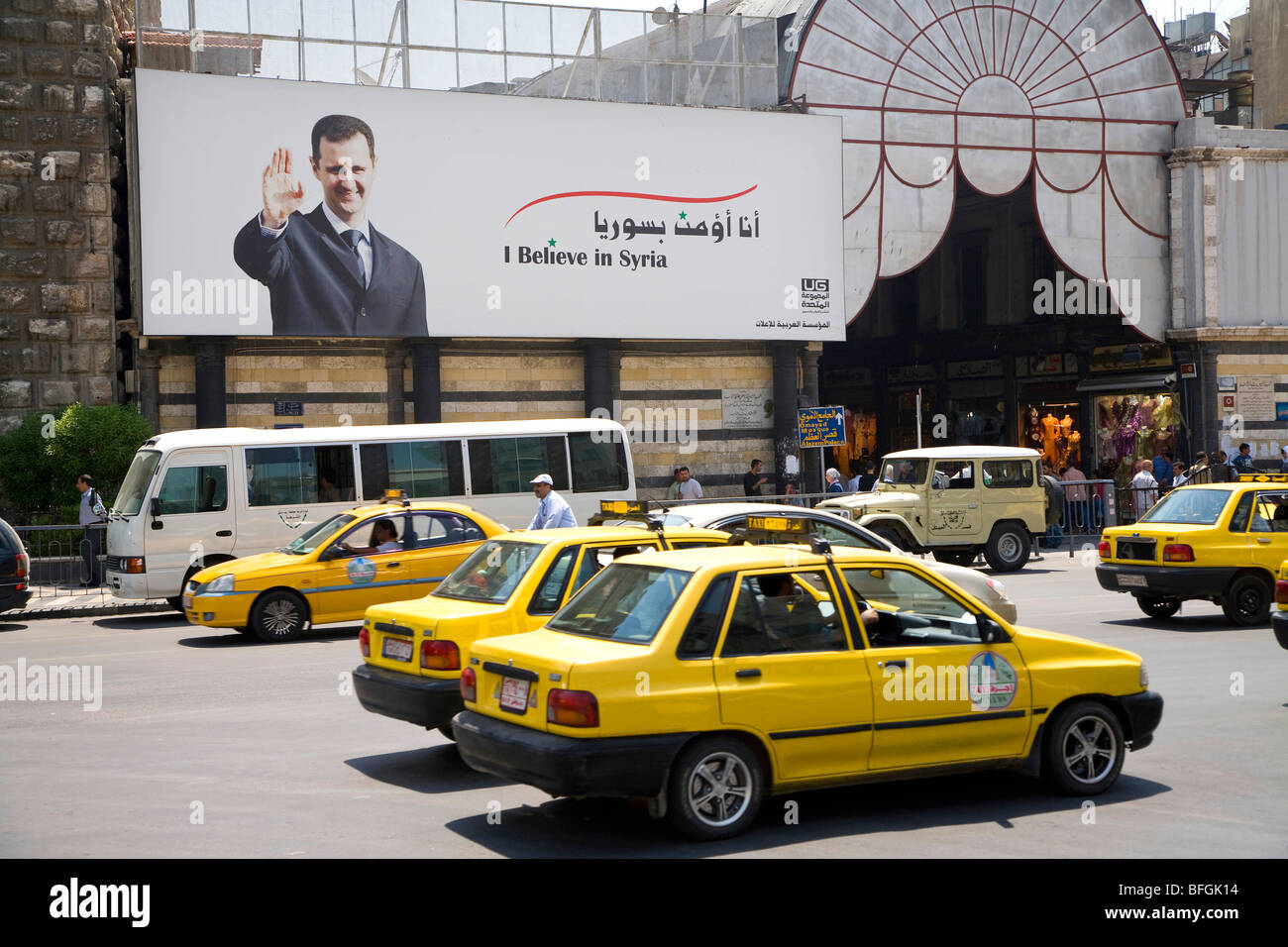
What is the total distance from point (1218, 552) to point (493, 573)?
912 cm

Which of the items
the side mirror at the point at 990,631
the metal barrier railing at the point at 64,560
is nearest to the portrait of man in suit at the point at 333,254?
the metal barrier railing at the point at 64,560

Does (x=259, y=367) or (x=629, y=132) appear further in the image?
(x=629, y=132)

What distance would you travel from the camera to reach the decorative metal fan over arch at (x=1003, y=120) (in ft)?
96.7

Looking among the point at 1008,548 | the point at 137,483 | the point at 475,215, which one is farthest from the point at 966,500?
the point at 137,483

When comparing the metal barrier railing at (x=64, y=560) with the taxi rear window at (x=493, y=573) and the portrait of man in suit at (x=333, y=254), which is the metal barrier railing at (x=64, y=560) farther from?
the taxi rear window at (x=493, y=573)

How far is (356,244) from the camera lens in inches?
1016

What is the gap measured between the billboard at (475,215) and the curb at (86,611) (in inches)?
261

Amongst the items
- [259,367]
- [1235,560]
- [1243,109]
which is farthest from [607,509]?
[1243,109]

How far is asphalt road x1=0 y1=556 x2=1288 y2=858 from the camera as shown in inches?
271

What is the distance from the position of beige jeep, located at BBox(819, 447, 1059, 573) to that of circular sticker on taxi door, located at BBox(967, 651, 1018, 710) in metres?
14.3

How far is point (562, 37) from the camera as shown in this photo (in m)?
28.8

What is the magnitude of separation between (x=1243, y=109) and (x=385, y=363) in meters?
29.5

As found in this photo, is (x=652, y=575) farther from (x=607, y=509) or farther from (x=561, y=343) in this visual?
(x=561, y=343)
